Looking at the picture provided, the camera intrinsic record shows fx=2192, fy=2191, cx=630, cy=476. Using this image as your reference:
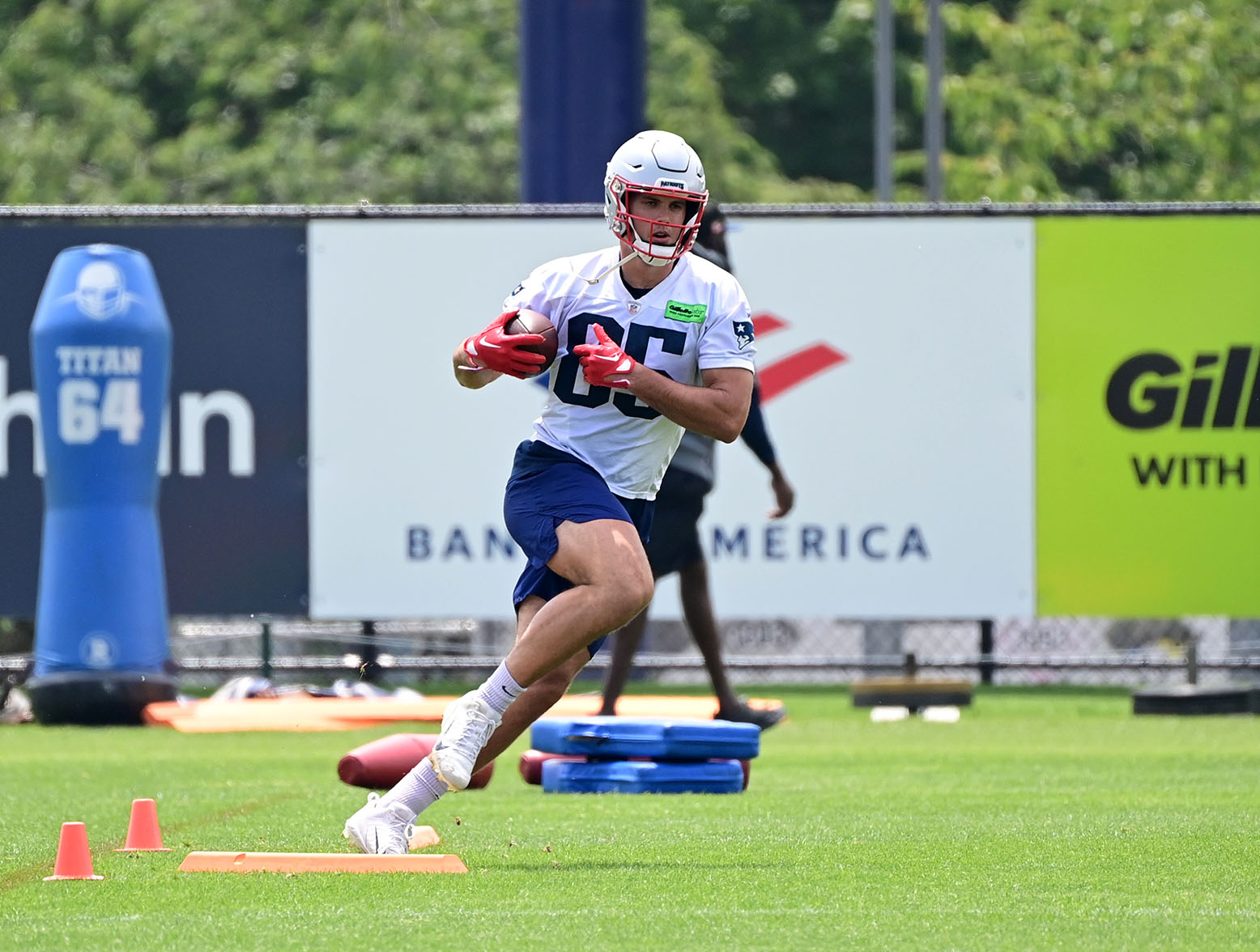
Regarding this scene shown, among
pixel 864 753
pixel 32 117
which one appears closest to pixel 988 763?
pixel 864 753

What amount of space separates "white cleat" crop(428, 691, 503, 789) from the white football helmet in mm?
1323

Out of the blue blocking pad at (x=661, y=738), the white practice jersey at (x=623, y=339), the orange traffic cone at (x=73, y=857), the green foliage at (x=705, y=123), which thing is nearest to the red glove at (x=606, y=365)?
the white practice jersey at (x=623, y=339)

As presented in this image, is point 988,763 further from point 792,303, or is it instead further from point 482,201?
point 482,201

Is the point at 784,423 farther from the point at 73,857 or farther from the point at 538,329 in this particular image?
the point at 73,857

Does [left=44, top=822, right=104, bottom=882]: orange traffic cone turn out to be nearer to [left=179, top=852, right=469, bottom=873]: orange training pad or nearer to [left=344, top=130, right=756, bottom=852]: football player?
[left=179, top=852, right=469, bottom=873]: orange training pad

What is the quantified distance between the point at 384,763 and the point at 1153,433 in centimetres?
602

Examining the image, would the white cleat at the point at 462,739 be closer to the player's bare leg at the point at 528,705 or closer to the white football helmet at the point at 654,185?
the player's bare leg at the point at 528,705

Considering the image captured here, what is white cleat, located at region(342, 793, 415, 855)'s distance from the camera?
572 centimetres

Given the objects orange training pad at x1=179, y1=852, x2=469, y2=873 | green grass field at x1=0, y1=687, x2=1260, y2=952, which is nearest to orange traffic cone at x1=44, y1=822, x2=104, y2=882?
green grass field at x1=0, y1=687, x2=1260, y2=952

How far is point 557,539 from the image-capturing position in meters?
5.90

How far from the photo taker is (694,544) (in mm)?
9664

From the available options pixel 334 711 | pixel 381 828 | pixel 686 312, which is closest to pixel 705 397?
pixel 686 312

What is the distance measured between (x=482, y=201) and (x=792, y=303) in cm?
1736

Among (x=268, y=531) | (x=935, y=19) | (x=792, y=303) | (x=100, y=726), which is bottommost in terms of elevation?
(x=100, y=726)
